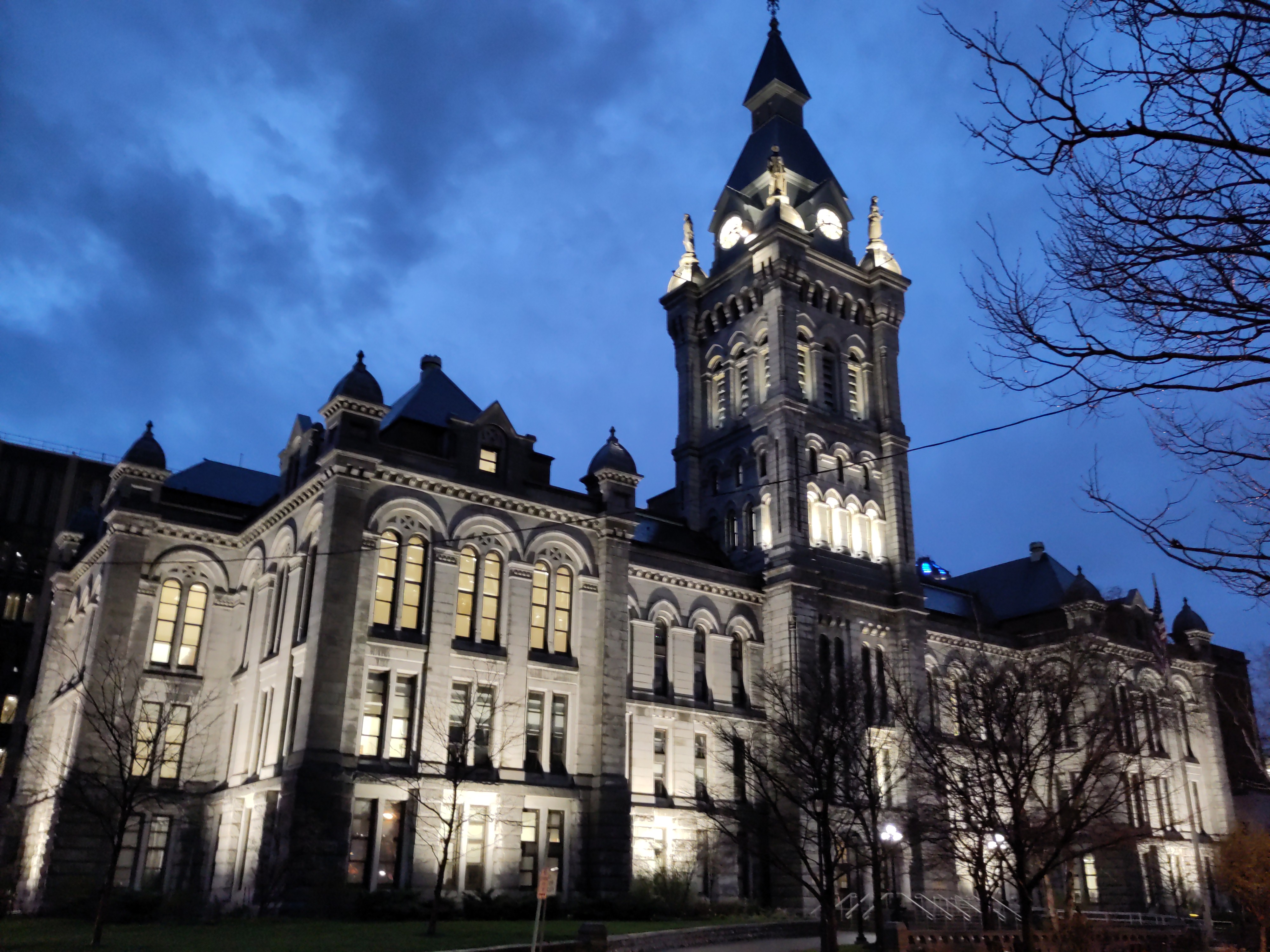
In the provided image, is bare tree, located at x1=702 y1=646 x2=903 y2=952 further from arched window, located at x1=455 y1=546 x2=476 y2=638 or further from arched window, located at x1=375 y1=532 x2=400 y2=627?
arched window, located at x1=375 y1=532 x2=400 y2=627

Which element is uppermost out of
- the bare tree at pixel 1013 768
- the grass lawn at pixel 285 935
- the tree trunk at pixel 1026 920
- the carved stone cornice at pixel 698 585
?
the carved stone cornice at pixel 698 585

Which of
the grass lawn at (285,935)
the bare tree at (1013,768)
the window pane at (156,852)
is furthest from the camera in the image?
the window pane at (156,852)

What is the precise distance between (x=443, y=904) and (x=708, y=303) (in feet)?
131

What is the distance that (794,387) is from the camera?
184 feet

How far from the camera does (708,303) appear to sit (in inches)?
2506

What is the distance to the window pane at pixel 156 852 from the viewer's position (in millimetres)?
38812

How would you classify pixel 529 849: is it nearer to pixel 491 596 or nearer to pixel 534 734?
pixel 534 734

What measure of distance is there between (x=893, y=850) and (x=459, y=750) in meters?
15.7

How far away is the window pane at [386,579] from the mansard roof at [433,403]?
568cm

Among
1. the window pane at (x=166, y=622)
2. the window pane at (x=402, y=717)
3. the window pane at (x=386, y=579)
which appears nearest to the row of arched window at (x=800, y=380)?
the window pane at (x=386, y=579)

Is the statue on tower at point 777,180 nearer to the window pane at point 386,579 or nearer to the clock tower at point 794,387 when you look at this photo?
the clock tower at point 794,387

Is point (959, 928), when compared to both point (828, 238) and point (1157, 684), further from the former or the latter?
point (828, 238)

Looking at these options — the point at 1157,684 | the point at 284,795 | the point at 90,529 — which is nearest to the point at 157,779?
the point at 284,795

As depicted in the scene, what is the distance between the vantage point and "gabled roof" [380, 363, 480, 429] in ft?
143
